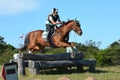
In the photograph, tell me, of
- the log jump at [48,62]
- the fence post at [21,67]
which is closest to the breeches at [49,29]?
the log jump at [48,62]

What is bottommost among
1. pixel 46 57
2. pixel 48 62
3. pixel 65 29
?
pixel 48 62

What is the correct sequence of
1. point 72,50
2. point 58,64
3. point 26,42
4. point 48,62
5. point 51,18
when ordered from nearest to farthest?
point 48,62
point 58,64
point 72,50
point 51,18
point 26,42

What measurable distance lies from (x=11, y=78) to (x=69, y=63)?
1105cm

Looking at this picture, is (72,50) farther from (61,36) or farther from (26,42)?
(26,42)

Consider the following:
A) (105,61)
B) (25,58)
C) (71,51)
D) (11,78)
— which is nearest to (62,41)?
(71,51)

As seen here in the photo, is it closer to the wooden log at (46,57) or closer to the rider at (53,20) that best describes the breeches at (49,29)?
the rider at (53,20)

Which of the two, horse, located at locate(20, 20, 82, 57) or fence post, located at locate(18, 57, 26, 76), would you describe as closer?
fence post, located at locate(18, 57, 26, 76)

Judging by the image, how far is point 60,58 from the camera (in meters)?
19.3

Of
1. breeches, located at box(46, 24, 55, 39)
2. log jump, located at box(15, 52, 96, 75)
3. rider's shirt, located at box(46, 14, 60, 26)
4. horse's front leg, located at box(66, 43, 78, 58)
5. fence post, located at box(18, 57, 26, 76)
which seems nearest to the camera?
fence post, located at box(18, 57, 26, 76)

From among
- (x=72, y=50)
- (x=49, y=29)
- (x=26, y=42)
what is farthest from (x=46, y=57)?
(x=26, y=42)

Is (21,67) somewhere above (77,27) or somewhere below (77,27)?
below

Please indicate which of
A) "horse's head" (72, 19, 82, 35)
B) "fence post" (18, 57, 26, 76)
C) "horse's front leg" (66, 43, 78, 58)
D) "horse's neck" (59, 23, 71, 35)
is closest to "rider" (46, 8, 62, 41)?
"horse's neck" (59, 23, 71, 35)

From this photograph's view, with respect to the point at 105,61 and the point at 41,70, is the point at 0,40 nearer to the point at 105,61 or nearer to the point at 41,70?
the point at 105,61

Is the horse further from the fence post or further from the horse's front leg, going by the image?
the fence post
